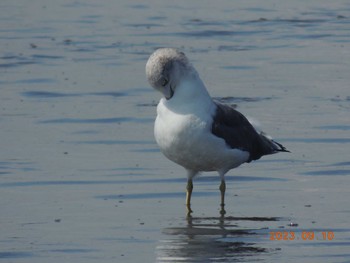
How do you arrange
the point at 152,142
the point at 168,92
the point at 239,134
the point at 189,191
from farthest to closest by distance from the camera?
the point at 152,142 < the point at 239,134 < the point at 189,191 < the point at 168,92

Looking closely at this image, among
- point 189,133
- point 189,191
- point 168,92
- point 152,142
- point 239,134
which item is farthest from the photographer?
point 152,142

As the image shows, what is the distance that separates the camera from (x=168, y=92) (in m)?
9.42

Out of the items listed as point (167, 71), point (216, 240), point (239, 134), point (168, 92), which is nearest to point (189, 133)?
point (168, 92)

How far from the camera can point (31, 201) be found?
380 inches

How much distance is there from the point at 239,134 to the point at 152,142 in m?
2.35

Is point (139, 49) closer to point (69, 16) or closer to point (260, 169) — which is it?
point (69, 16)

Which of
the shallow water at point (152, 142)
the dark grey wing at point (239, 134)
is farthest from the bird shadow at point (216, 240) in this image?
the dark grey wing at point (239, 134)

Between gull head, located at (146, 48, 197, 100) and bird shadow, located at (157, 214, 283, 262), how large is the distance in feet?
3.45

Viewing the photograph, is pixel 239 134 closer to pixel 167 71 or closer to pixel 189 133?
pixel 189 133

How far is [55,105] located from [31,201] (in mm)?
4717

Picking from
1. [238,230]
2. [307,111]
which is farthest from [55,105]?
[238,230]

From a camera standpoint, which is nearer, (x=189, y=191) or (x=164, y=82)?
(x=164, y=82)

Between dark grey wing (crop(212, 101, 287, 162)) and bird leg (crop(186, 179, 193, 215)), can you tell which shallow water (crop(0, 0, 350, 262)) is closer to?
bird leg (crop(186, 179, 193, 215))

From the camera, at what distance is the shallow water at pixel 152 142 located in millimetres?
8375
